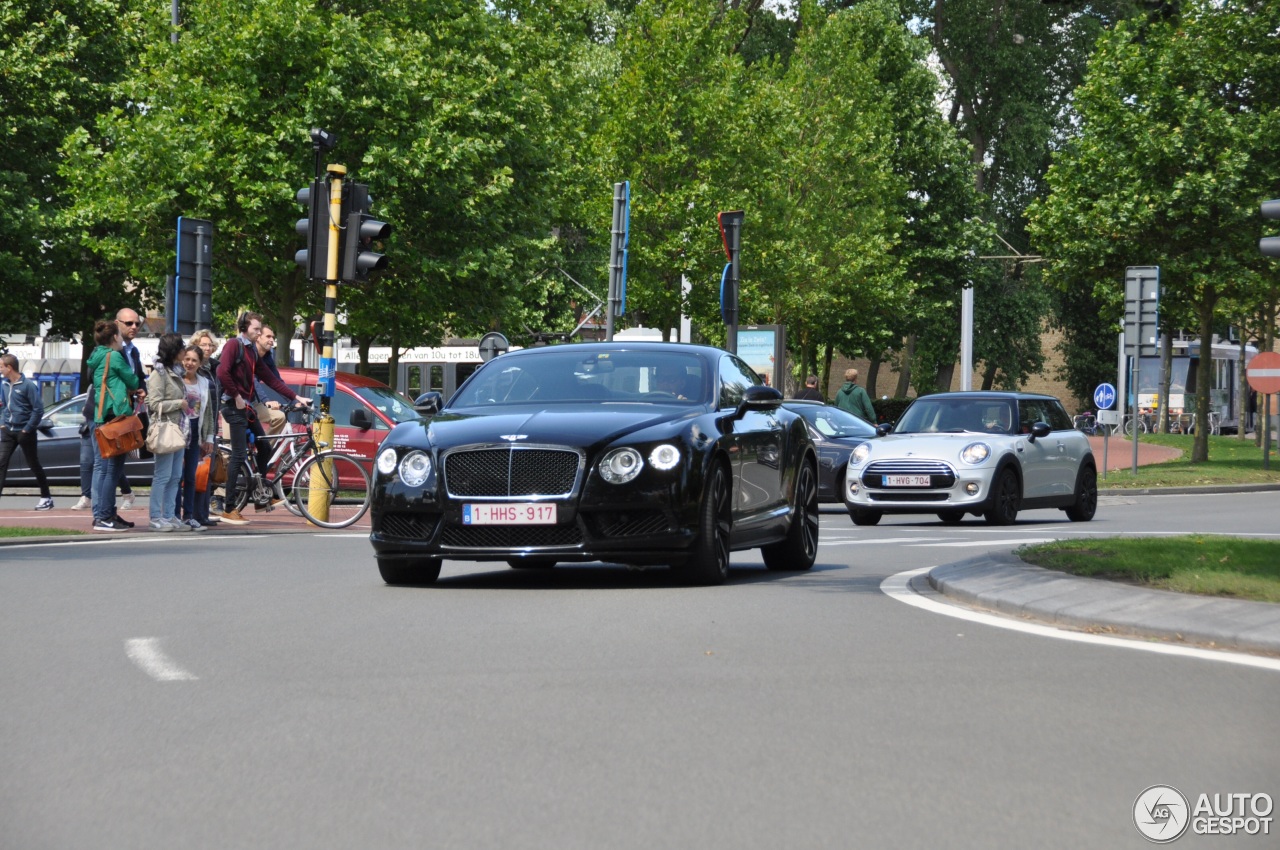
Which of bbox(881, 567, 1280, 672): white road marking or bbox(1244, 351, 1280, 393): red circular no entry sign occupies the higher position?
bbox(1244, 351, 1280, 393): red circular no entry sign

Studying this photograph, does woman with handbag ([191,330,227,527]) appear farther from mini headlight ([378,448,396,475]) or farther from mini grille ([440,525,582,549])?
mini grille ([440,525,582,549])

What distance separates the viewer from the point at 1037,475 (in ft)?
71.9

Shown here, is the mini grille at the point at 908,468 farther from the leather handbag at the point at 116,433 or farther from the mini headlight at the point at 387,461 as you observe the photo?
the mini headlight at the point at 387,461

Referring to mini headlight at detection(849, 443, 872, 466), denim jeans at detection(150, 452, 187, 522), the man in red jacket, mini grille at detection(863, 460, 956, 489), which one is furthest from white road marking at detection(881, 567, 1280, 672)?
mini headlight at detection(849, 443, 872, 466)

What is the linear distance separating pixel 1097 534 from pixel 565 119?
27621mm

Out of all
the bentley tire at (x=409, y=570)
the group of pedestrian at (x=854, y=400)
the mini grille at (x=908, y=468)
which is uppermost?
the group of pedestrian at (x=854, y=400)

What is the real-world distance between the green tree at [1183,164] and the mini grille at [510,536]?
29.2m

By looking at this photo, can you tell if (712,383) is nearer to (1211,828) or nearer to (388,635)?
(388,635)

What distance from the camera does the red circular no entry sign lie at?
120 ft

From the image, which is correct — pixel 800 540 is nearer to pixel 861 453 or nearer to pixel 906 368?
pixel 861 453

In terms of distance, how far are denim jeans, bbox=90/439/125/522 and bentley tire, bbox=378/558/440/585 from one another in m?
5.79

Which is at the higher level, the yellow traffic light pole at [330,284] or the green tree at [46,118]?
the green tree at [46,118]

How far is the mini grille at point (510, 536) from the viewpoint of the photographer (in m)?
11.2

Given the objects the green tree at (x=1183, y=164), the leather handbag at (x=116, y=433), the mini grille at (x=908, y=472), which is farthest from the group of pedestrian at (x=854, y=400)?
the leather handbag at (x=116, y=433)
